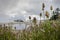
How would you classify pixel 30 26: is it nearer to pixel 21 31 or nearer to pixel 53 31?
pixel 21 31

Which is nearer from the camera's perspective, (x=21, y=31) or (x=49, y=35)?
(x=49, y=35)

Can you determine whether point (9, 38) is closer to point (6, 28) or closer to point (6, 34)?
point (6, 34)

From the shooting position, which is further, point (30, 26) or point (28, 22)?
point (28, 22)

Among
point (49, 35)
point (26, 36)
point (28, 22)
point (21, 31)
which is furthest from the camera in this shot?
point (28, 22)

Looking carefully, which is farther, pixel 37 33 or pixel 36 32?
pixel 36 32

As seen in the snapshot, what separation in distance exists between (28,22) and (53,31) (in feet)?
5.18

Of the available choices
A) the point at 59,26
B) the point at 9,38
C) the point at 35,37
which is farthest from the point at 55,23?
the point at 9,38

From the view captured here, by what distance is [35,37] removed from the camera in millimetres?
6520

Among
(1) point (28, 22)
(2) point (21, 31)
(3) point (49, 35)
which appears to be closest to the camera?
(3) point (49, 35)

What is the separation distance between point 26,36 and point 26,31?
0.33 metres

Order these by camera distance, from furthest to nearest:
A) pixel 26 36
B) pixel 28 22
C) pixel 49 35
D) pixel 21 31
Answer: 1. pixel 28 22
2. pixel 21 31
3. pixel 26 36
4. pixel 49 35

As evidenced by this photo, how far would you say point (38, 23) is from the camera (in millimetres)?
7547

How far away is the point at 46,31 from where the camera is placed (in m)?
6.59

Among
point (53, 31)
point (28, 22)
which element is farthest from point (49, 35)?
point (28, 22)
